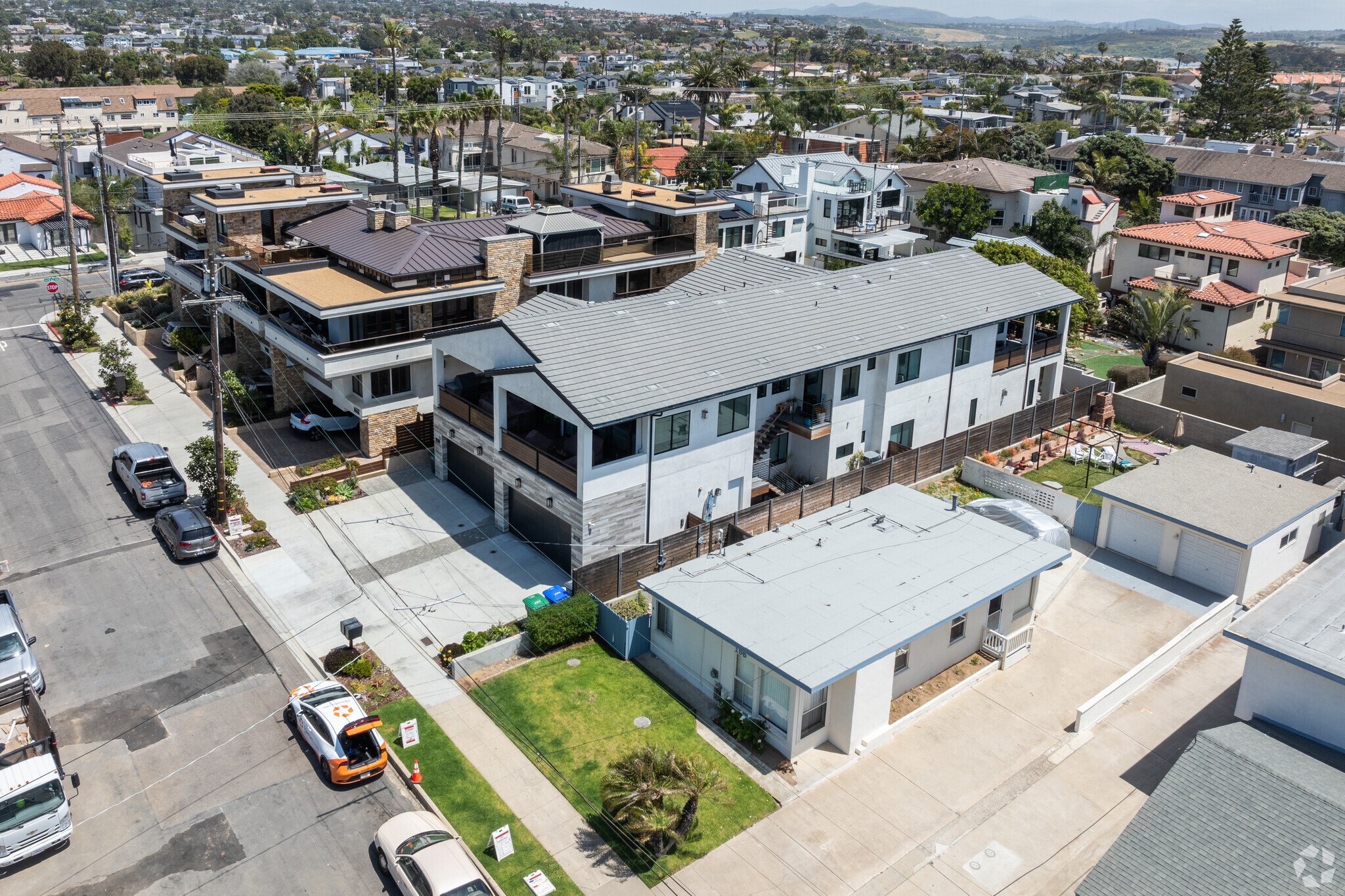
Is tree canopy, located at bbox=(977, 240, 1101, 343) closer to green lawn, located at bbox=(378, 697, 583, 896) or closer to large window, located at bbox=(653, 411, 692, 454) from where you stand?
large window, located at bbox=(653, 411, 692, 454)

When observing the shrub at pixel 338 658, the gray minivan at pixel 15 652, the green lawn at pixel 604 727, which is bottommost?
the green lawn at pixel 604 727

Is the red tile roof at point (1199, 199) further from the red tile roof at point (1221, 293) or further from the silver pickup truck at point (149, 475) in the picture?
the silver pickup truck at point (149, 475)

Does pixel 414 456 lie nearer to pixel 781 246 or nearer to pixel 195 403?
pixel 195 403

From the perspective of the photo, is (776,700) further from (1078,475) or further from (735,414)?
(1078,475)

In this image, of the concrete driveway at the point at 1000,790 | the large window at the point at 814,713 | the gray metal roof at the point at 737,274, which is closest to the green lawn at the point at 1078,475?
the concrete driveway at the point at 1000,790

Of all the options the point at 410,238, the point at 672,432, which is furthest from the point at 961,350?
the point at 410,238

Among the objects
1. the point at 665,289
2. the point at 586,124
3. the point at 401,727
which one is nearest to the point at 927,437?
the point at 665,289
